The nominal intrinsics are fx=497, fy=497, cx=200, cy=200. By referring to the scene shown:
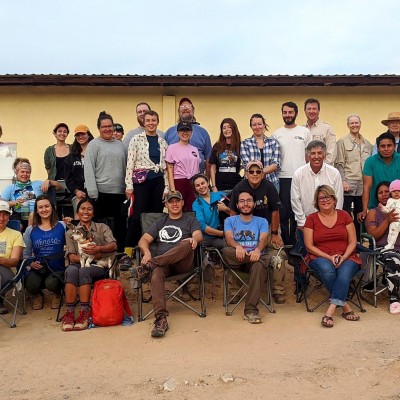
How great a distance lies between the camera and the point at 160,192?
598 cm

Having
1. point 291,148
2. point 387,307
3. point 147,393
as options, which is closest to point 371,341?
point 387,307

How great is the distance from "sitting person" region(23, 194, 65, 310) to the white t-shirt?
272 centimetres

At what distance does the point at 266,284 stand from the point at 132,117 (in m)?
5.52

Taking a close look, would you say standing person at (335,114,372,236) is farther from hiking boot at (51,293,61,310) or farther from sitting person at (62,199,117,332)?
hiking boot at (51,293,61,310)

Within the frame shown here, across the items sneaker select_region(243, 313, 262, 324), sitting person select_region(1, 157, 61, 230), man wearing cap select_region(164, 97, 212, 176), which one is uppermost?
man wearing cap select_region(164, 97, 212, 176)

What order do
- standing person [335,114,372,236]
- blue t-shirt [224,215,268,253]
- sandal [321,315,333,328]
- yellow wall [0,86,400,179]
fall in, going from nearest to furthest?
1. sandal [321,315,333,328]
2. blue t-shirt [224,215,268,253]
3. standing person [335,114,372,236]
4. yellow wall [0,86,400,179]

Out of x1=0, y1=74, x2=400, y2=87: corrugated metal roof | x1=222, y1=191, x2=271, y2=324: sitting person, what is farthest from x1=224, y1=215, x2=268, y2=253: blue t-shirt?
x1=0, y1=74, x2=400, y2=87: corrugated metal roof

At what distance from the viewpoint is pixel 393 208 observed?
5.32 meters

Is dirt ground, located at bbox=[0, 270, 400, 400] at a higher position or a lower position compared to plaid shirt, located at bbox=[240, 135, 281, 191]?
lower

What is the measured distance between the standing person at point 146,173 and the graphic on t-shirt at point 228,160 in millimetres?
699

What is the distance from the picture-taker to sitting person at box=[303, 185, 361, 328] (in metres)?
4.83

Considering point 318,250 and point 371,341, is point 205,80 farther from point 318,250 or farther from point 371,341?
point 371,341

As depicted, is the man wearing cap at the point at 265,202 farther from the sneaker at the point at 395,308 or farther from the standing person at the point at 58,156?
the standing person at the point at 58,156

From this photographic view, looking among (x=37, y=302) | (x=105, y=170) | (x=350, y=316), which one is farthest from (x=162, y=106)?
(x=350, y=316)
